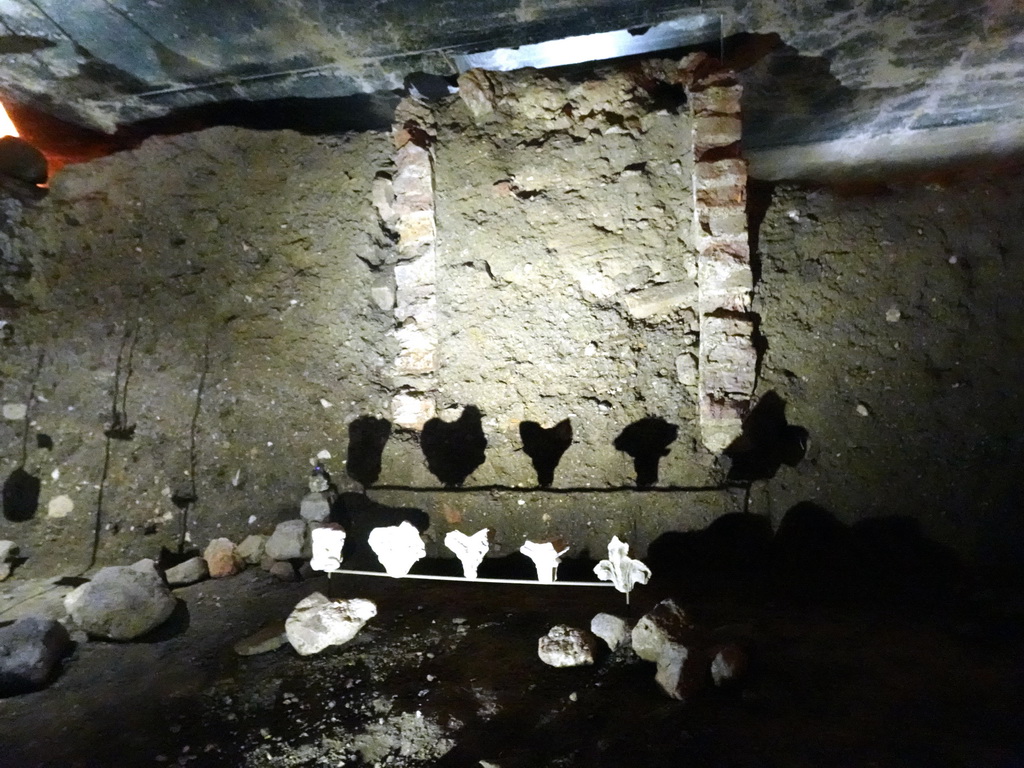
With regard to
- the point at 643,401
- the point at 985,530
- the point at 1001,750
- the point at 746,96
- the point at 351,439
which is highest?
the point at 746,96

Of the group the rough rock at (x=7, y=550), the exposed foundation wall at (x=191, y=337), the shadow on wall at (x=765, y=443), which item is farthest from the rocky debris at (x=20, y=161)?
the shadow on wall at (x=765, y=443)

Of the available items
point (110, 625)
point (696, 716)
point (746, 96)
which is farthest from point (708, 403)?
point (110, 625)

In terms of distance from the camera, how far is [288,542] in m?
2.52

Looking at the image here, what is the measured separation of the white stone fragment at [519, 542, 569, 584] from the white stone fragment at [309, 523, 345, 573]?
0.72 m

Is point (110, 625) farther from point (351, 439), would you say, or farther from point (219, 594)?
point (351, 439)

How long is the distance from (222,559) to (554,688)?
1.69m

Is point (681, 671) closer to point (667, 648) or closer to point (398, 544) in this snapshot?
point (667, 648)

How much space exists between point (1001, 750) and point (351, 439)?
97.9 inches

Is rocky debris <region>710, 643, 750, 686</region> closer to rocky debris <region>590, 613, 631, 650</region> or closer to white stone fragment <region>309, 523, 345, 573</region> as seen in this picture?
rocky debris <region>590, 613, 631, 650</region>

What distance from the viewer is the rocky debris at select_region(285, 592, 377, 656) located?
1.90 metres

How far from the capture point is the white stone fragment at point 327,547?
2.16 meters

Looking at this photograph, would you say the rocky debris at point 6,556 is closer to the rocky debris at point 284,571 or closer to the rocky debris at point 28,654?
the rocky debris at point 28,654

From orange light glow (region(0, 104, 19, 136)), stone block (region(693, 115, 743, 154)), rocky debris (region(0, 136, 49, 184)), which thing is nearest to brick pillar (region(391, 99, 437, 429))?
stone block (region(693, 115, 743, 154))

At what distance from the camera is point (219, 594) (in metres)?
2.35
